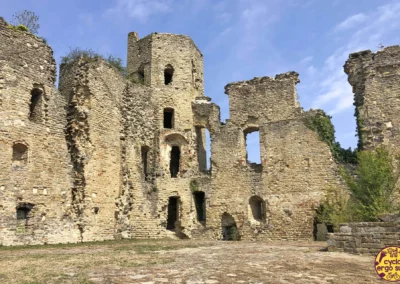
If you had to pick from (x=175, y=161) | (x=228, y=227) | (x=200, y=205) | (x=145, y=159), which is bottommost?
(x=228, y=227)

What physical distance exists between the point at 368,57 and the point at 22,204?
51.7ft

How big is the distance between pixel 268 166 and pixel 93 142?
8.20 meters

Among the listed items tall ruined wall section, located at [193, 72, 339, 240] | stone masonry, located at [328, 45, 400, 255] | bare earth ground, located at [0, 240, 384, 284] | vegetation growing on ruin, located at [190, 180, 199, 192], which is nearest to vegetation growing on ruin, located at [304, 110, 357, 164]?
tall ruined wall section, located at [193, 72, 339, 240]

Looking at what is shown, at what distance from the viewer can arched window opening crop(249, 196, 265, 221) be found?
18058 millimetres

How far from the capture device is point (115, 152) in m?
16.3

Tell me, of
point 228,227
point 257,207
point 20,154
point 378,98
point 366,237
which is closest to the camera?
point 366,237

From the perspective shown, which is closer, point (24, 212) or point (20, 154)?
point (24, 212)

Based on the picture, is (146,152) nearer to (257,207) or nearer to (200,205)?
(200,205)

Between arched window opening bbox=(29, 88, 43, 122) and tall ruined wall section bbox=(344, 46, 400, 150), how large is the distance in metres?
13.5

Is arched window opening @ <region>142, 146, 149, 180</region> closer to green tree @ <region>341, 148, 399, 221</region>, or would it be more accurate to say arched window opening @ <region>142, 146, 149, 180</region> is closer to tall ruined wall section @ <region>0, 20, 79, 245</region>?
tall ruined wall section @ <region>0, 20, 79, 245</region>

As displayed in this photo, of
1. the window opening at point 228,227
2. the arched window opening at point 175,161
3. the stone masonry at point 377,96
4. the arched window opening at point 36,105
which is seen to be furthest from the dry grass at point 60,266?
the arched window opening at point 175,161

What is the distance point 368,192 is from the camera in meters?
14.5

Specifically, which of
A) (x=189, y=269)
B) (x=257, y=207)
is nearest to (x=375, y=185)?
(x=257, y=207)

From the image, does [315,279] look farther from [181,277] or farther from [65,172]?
[65,172]
